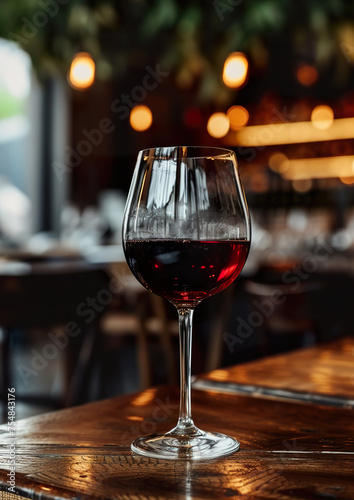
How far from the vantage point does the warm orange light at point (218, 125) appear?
20.9ft

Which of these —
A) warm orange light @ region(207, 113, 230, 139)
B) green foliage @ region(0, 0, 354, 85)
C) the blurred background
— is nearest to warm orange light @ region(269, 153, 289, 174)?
the blurred background

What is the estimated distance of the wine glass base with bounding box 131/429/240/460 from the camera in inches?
17.0

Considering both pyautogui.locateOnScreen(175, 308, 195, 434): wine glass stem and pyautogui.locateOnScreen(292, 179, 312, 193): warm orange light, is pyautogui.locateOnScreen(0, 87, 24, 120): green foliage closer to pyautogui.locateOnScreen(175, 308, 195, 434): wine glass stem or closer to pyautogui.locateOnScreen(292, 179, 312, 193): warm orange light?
pyautogui.locateOnScreen(292, 179, 312, 193): warm orange light

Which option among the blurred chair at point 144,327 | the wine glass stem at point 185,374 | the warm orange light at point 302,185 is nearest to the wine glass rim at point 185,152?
the wine glass stem at point 185,374

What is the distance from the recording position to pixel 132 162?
697cm

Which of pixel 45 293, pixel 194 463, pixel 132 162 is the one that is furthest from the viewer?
pixel 132 162

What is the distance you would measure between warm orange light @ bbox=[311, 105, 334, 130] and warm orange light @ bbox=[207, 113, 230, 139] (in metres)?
0.80

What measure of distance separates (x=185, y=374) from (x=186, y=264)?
77 millimetres

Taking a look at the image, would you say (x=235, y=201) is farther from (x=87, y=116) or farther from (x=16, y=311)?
(x=87, y=116)

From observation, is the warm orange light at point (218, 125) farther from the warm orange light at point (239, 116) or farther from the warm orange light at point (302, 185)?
the warm orange light at point (302, 185)

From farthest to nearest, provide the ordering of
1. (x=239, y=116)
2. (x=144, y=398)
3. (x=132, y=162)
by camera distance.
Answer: (x=132, y=162) → (x=239, y=116) → (x=144, y=398)

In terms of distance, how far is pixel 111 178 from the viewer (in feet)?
22.8

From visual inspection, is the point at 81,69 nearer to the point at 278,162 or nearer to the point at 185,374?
the point at 278,162

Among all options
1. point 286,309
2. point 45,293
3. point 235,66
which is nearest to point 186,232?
point 45,293
